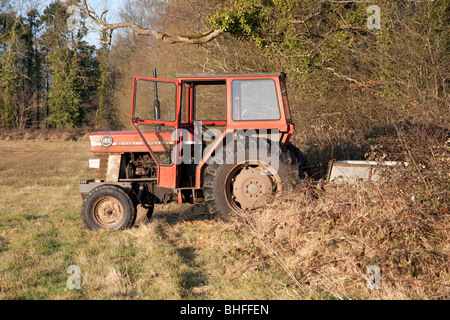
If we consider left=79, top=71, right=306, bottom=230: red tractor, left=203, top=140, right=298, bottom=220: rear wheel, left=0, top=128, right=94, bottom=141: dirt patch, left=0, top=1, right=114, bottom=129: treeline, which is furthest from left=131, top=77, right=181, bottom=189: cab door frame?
left=0, top=1, right=114, bottom=129: treeline

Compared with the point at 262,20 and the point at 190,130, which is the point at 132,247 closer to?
the point at 190,130

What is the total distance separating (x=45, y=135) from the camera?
32.6 m

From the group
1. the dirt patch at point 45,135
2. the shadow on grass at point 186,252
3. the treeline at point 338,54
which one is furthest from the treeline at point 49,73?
the shadow on grass at point 186,252

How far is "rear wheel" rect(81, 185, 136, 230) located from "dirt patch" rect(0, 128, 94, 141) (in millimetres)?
27457

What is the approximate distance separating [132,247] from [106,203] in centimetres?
103

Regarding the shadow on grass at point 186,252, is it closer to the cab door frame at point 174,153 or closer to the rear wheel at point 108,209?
the rear wheel at point 108,209

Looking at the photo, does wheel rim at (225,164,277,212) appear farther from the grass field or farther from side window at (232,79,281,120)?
side window at (232,79,281,120)

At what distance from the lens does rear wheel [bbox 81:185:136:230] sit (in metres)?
5.91

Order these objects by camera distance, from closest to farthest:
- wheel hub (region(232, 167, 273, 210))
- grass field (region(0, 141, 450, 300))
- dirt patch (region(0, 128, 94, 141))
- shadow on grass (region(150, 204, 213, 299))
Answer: grass field (region(0, 141, 450, 300)), shadow on grass (region(150, 204, 213, 299)), wheel hub (region(232, 167, 273, 210)), dirt patch (region(0, 128, 94, 141))

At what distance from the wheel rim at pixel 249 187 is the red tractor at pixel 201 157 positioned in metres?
0.01

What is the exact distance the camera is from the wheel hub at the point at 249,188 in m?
5.84

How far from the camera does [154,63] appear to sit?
23625 mm

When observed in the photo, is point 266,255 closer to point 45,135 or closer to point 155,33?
point 155,33

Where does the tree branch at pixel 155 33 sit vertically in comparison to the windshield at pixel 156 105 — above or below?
above
